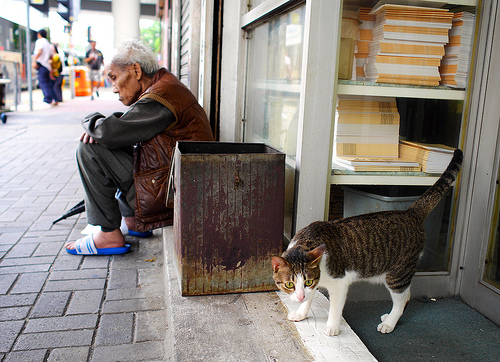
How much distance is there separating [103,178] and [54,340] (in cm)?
125

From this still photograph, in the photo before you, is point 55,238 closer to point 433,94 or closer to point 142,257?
point 142,257

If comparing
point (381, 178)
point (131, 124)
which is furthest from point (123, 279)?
point (381, 178)

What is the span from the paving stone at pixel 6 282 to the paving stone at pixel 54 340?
60 centimetres

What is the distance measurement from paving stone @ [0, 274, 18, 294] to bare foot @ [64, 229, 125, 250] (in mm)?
491

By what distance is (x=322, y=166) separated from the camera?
7.69ft

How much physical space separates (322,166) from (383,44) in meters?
0.79

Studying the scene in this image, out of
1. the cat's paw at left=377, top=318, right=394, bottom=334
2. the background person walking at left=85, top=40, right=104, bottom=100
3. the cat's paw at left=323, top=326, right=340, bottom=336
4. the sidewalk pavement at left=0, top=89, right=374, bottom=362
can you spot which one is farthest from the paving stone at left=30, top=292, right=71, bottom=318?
the background person walking at left=85, top=40, right=104, bottom=100

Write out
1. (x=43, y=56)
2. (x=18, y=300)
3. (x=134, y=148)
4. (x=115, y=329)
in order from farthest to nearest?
1. (x=43, y=56)
2. (x=134, y=148)
3. (x=18, y=300)
4. (x=115, y=329)

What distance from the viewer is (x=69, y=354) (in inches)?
83.7

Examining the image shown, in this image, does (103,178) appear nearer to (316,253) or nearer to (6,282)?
(6,282)

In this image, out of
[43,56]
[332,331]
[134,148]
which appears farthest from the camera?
[43,56]

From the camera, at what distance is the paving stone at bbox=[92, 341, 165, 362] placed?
213cm

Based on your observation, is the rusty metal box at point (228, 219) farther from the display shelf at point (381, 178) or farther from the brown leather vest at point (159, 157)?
the brown leather vest at point (159, 157)

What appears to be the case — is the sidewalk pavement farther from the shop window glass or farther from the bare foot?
the shop window glass
